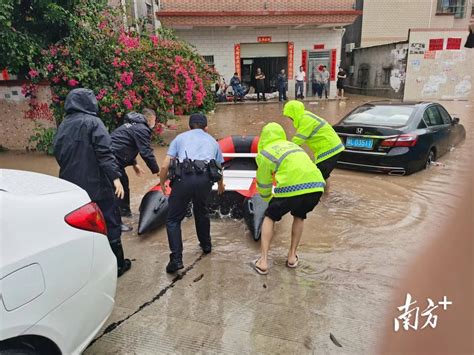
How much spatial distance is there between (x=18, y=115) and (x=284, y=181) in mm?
7287

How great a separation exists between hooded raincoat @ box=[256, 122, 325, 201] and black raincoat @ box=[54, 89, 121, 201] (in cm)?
136

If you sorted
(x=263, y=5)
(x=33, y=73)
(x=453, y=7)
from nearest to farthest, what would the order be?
(x=33, y=73) → (x=263, y=5) → (x=453, y=7)

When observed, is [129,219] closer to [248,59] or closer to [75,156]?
[75,156]

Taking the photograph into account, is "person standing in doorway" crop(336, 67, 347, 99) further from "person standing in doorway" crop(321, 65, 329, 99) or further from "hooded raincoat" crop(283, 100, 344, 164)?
"hooded raincoat" crop(283, 100, 344, 164)

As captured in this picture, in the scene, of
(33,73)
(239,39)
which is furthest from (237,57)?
(33,73)

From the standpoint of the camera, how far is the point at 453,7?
25.5 metres

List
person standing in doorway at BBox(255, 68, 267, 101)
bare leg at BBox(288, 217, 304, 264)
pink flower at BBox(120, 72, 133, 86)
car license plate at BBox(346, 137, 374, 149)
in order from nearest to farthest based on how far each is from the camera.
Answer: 1. bare leg at BBox(288, 217, 304, 264)
2. car license plate at BBox(346, 137, 374, 149)
3. pink flower at BBox(120, 72, 133, 86)
4. person standing in doorway at BBox(255, 68, 267, 101)

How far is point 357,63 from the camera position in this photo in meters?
25.5

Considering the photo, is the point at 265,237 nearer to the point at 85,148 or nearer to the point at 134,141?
the point at 85,148

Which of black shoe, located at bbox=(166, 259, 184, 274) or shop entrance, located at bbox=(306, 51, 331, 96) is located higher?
shop entrance, located at bbox=(306, 51, 331, 96)

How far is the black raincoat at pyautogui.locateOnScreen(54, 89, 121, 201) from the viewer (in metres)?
3.32

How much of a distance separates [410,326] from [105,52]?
8.64 metres

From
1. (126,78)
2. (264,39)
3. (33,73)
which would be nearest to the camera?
(33,73)

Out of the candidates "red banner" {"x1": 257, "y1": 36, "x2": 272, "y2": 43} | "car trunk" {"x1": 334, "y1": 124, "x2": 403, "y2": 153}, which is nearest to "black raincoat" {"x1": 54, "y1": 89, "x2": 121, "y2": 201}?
"car trunk" {"x1": 334, "y1": 124, "x2": 403, "y2": 153}
